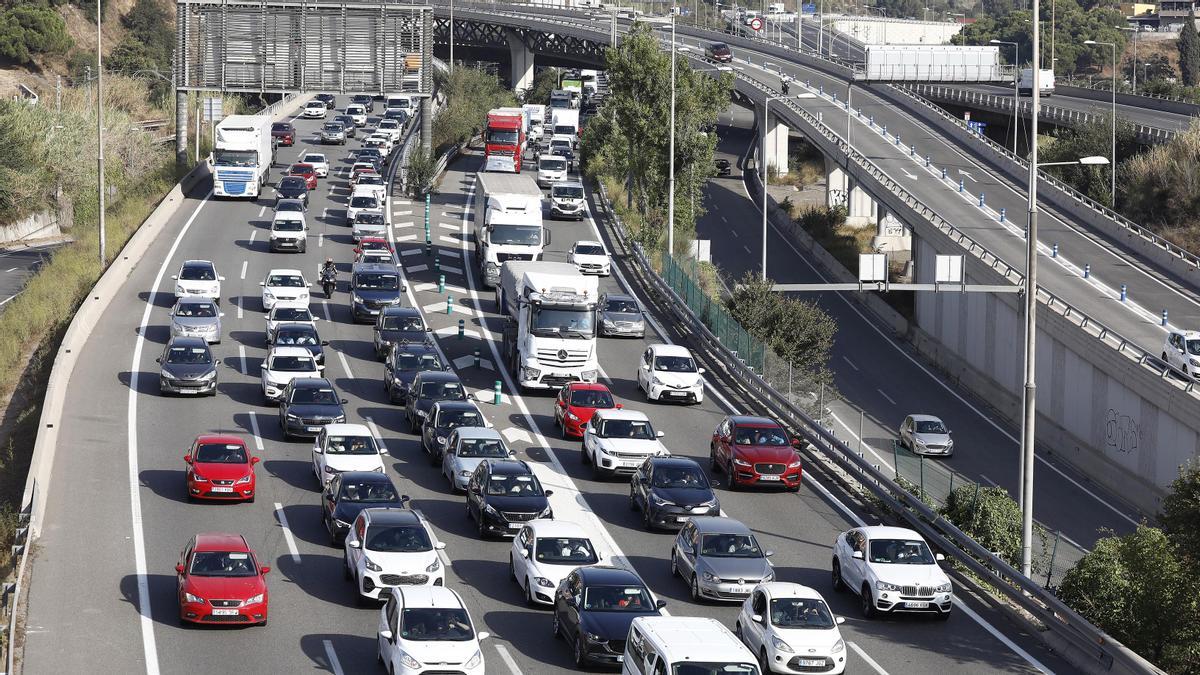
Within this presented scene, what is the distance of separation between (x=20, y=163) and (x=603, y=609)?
227 ft

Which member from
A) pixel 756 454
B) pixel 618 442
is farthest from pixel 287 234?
pixel 756 454

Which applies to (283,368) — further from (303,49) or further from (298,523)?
(303,49)

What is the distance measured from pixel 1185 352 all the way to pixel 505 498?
3071 centimetres

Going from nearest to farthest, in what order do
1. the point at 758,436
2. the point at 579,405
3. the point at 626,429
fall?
the point at 758,436, the point at 626,429, the point at 579,405

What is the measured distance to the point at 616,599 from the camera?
25516 mm

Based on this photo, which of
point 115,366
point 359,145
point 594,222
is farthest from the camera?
point 359,145

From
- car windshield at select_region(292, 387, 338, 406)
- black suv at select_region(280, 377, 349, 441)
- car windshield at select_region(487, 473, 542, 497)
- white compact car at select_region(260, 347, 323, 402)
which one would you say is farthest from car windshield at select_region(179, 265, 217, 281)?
car windshield at select_region(487, 473, 542, 497)

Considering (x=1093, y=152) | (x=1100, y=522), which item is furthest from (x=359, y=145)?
(x=1100, y=522)

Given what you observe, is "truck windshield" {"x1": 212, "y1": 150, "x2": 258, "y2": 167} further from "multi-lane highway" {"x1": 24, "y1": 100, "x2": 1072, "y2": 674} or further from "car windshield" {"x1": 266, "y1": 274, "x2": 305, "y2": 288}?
"car windshield" {"x1": 266, "y1": 274, "x2": 305, "y2": 288}

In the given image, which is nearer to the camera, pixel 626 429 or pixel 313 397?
pixel 626 429

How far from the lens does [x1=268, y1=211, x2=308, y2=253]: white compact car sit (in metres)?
64.2

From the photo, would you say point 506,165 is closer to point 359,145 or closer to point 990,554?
point 359,145

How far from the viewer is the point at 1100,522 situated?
2037 inches

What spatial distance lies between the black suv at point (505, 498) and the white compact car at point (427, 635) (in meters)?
6.72
